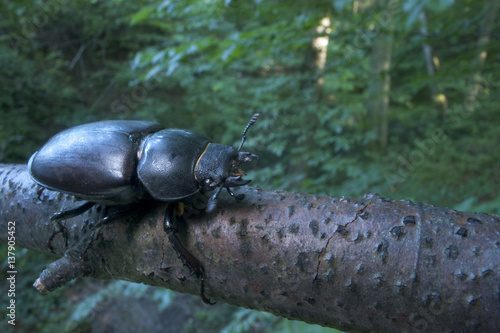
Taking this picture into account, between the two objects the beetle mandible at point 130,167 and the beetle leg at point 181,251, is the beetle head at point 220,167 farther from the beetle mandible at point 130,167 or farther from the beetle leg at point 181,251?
the beetle leg at point 181,251

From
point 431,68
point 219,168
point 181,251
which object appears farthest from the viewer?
point 431,68

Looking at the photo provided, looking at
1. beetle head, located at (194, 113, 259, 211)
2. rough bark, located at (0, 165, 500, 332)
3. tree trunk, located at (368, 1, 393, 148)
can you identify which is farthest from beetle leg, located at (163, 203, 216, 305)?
tree trunk, located at (368, 1, 393, 148)

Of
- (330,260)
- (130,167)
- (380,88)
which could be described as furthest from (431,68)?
(330,260)

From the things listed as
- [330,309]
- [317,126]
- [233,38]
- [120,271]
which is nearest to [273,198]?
[330,309]

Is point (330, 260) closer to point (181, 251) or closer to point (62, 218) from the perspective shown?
point (181, 251)

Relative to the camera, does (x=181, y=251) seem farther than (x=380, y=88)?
No
